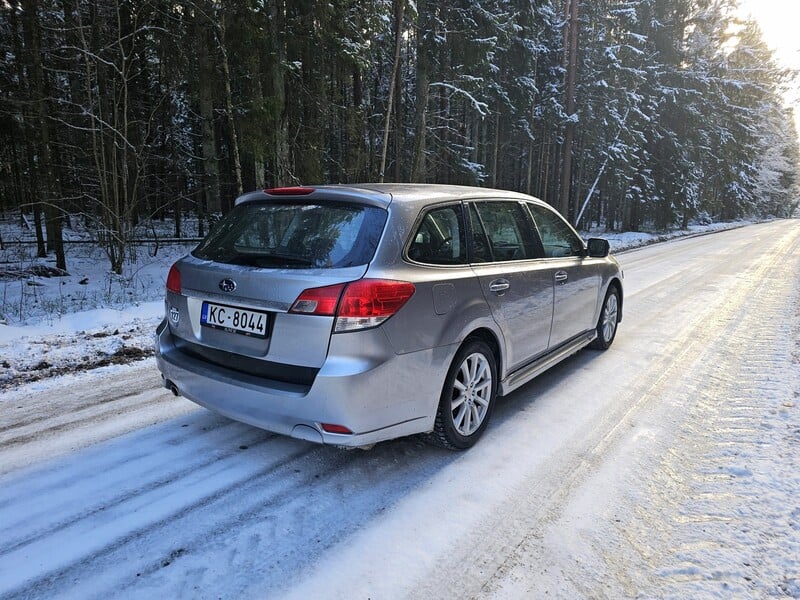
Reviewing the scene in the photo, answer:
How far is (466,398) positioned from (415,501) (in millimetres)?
810

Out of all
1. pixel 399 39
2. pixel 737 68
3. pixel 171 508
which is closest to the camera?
pixel 171 508

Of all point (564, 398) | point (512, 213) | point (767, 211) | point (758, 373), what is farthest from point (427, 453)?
point (767, 211)

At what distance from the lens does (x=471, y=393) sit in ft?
11.1

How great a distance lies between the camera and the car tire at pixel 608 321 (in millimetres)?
5556

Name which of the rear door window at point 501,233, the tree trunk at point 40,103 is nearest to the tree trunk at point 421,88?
the tree trunk at point 40,103

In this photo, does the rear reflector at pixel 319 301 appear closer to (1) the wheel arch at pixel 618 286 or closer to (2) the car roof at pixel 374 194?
(2) the car roof at pixel 374 194

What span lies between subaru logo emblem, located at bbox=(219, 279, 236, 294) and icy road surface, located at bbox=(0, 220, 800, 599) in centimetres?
111

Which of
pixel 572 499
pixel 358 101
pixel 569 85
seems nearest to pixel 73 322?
pixel 572 499

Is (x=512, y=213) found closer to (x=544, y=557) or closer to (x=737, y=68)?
(x=544, y=557)

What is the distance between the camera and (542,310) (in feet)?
13.6

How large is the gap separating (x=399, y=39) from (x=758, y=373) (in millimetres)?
14217

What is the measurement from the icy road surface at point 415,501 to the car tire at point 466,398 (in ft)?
0.51

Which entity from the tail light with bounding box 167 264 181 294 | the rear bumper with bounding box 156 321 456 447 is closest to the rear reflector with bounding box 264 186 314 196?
the tail light with bounding box 167 264 181 294

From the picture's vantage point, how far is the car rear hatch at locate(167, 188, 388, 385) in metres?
2.71
